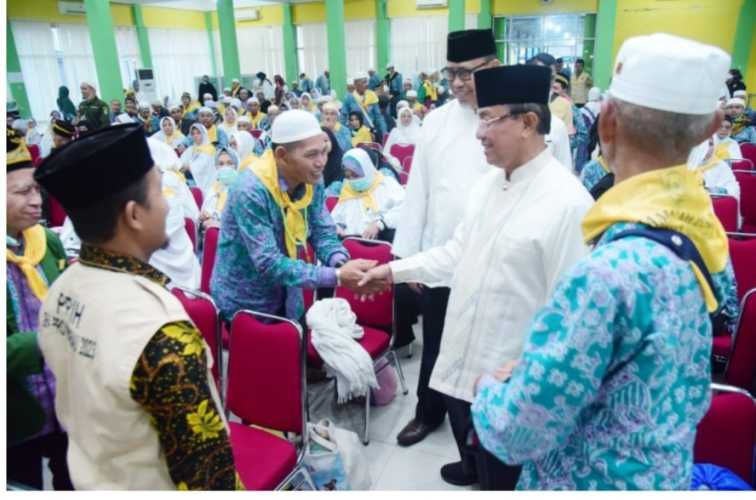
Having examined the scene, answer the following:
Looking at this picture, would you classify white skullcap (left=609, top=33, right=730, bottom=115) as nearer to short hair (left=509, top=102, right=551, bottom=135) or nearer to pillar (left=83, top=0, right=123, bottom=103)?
short hair (left=509, top=102, right=551, bottom=135)

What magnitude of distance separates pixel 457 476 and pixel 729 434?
1.19m

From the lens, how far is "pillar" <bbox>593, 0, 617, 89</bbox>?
11414 millimetres

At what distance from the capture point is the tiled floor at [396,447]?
2.39 metres

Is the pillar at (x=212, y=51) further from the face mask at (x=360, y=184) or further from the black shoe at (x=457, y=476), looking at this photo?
the black shoe at (x=457, y=476)

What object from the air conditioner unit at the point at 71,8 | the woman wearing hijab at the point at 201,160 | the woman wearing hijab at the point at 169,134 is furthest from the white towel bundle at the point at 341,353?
the air conditioner unit at the point at 71,8

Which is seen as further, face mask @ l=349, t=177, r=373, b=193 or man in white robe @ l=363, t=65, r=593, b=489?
face mask @ l=349, t=177, r=373, b=193

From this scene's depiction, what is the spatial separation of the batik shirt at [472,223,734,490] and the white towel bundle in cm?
162

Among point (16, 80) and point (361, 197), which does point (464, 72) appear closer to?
point (361, 197)

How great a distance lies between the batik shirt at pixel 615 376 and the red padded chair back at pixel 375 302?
74.6 inches

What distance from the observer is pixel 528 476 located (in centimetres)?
111

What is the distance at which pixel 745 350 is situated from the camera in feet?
7.00

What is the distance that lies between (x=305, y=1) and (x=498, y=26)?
709 cm

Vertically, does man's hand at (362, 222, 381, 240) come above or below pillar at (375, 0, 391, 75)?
below

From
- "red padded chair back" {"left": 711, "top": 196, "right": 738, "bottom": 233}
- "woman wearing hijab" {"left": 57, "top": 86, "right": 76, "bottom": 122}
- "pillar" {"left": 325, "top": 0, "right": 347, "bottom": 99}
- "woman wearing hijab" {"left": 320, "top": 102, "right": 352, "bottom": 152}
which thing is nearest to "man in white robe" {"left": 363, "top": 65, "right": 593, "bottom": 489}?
"red padded chair back" {"left": 711, "top": 196, "right": 738, "bottom": 233}
